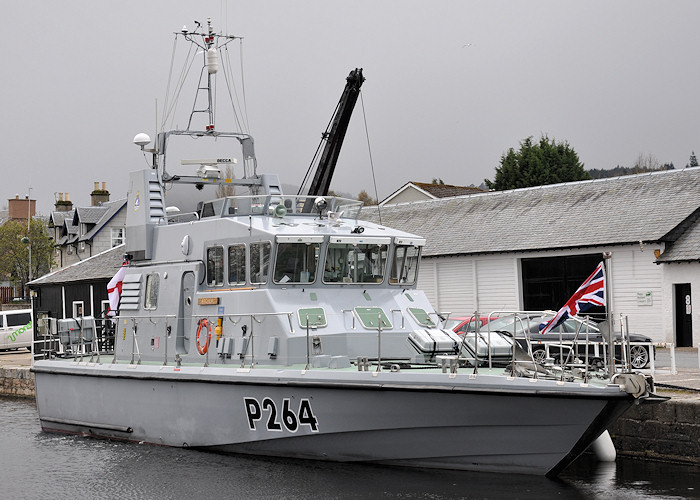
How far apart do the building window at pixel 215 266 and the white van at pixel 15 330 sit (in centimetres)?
2321

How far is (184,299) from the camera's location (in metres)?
14.2

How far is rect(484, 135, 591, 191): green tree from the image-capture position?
5162 centimetres

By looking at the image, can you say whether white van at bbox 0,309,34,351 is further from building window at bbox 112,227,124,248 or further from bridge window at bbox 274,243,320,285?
bridge window at bbox 274,243,320,285

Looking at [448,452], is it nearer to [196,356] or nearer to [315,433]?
[315,433]

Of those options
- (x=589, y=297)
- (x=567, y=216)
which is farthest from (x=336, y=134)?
(x=589, y=297)

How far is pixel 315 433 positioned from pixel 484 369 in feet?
7.57

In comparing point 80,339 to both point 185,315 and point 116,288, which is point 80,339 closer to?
point 116,288

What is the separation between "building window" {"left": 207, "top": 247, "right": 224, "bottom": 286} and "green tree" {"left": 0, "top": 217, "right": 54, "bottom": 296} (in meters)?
48.6

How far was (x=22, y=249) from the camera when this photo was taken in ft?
200

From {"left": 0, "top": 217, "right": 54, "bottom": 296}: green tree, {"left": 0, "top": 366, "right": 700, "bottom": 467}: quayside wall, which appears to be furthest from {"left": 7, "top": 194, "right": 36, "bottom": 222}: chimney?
{"left": 0, "top": 366, "right": 700, "bottom": 467}: quayside wall

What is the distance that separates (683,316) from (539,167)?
27.3 metres

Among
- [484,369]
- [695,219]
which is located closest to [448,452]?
[484,369]

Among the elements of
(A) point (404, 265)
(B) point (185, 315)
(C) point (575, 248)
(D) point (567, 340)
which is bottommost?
(D) point (567, 340)

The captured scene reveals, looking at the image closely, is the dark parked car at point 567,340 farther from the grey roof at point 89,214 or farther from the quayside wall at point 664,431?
the grey roof at point 89,214
